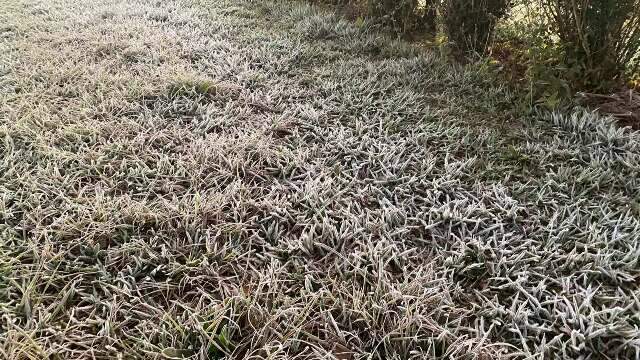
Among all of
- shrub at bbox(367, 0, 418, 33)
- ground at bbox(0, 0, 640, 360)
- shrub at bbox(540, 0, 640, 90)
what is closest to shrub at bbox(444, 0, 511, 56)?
ground at bbox(0, 0, 640, 360)

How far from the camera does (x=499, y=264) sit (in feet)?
6.37

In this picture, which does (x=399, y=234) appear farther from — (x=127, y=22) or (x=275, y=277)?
(x=127, y=22)

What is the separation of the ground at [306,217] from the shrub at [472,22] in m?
0.31

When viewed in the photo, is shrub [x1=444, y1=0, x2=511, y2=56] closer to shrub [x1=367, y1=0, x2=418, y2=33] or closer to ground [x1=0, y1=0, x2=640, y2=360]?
ground [x1=0, y1=0, x2=640, y2=360]

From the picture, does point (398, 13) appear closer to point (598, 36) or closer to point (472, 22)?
point (472, 22)

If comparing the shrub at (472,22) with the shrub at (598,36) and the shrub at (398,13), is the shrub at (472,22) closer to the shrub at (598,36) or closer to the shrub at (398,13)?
the shrub at (598,36)

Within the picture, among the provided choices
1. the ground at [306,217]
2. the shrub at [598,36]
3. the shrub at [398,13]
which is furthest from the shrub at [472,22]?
the shrub at [398,13]

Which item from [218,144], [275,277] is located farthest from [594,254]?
[218,144]

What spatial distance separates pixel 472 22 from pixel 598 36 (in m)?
1.09

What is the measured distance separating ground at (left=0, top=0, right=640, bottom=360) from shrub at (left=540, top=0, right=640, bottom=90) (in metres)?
0.43

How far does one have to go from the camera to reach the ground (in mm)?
1649

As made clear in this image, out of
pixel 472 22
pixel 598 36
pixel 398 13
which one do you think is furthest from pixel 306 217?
pixel 398 13

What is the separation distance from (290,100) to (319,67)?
0.83 m

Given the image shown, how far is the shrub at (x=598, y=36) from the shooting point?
3.02 m
